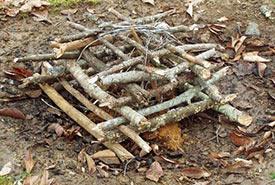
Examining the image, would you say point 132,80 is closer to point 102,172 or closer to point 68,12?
point 102,172

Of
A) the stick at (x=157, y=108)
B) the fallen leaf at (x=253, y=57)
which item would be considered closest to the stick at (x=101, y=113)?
the stick at (x=157, y=108)

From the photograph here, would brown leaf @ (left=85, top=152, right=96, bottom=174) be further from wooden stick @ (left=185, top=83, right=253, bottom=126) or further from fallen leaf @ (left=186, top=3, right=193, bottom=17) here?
fallen leaf @ (left=186, top=3, right=193, bottom=17)

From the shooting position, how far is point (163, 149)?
399 centimetres

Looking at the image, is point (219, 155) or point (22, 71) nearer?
point (219, 155)

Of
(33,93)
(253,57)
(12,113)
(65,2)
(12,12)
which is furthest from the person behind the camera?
(65,2)

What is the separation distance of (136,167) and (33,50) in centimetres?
217

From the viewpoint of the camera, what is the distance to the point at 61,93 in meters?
4.55

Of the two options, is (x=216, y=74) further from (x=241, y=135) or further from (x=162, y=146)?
(x=162, y=146)

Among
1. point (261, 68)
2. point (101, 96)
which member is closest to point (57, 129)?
point (101, 96)

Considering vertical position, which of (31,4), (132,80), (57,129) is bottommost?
(57,129)

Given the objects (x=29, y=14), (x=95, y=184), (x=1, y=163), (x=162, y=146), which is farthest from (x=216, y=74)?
(x=29, y=14)

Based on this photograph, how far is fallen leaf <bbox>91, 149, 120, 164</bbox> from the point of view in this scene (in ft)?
12.4

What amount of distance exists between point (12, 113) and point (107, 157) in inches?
42.8

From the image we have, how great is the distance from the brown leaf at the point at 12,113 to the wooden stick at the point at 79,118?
0.37m
